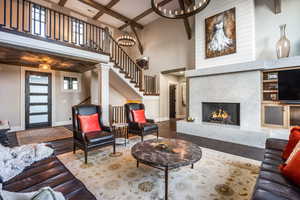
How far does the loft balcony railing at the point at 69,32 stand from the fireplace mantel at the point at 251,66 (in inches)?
114

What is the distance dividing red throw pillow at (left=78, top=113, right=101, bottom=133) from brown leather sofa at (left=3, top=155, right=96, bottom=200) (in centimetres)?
145

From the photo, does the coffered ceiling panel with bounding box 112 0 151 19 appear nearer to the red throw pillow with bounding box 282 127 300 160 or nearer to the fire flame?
the fire flame

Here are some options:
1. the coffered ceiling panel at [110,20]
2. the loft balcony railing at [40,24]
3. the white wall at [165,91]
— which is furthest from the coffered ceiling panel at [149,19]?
the white wall at [165,91]

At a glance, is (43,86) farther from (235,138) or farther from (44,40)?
(235,138)

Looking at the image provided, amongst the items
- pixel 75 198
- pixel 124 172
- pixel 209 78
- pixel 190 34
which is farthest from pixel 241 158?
pixel 190 34

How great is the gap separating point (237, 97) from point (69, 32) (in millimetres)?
7266

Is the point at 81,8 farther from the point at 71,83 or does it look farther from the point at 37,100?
the point at 37,100

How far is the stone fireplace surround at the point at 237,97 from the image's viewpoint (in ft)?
11.6

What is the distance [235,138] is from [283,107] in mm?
1451

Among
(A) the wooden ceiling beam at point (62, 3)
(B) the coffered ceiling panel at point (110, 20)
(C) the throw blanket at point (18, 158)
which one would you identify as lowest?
(C) the throw blanket at point (18, 158)

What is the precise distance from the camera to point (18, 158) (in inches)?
63.0

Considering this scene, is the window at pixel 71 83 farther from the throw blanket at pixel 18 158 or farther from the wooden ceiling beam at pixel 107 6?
the throw blanket at pixel 18 158

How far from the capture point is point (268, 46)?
4.03 metres

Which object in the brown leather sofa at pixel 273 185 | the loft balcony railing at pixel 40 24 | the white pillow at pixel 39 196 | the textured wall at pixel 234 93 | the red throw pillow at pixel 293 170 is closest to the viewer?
the white pillow at pixel 39 196
